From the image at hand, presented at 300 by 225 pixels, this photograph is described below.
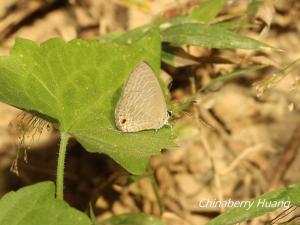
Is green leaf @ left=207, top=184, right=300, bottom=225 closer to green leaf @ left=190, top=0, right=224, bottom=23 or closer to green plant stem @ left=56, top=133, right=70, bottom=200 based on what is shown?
green plant stem @ left=56, top=133, right=70, bottom=200

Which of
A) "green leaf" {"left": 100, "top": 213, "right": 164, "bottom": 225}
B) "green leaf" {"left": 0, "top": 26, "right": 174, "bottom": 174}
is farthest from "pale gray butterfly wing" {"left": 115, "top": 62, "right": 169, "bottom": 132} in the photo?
"green leaf" {"left": 100, "top": 213, "right": 164, "bottom": 225}

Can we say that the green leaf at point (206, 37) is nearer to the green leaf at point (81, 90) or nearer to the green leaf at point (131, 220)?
the green leaf at point (81, 90)

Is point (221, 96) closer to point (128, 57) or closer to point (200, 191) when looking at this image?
point (200, 191)

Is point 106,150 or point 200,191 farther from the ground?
point 106,150

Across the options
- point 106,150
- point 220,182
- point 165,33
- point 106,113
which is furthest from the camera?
point 220,182

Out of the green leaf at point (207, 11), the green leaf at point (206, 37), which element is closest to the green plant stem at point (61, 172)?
the green leaf at point (206, 37)

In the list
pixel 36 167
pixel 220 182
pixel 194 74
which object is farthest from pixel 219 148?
pixel 36 167
